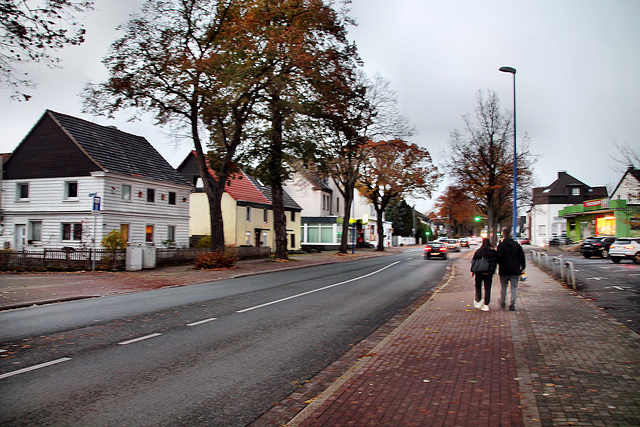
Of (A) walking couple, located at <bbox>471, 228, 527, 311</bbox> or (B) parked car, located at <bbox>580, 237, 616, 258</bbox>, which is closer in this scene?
(A) walking couple, located at <bbox>471, 228, 527, 311</bbox>

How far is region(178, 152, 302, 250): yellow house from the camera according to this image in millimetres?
44094

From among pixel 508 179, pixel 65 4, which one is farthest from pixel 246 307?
pixel 508 179

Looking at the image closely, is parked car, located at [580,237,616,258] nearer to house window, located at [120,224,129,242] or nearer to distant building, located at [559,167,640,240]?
distant building, located at [559,167,640,240]

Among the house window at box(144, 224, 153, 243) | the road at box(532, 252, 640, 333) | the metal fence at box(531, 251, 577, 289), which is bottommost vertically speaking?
the road at box(532, 252, 640, 333)

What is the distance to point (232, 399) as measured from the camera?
546cm

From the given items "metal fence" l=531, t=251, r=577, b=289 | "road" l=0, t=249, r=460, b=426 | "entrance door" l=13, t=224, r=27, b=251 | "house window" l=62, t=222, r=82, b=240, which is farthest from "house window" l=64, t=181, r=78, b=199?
"metal fence" l=531, t=251, r=577, b=289

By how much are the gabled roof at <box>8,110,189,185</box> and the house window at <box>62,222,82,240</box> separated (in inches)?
139

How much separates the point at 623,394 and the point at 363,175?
4796 centimetres

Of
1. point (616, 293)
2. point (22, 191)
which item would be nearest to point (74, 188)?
point (22, 191)

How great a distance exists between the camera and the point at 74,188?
3316 cm

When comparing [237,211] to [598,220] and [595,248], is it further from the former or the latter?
[598,220]

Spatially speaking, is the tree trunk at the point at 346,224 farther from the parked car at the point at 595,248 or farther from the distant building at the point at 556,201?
the distant building at the point at 556,201

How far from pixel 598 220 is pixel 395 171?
84.8 ft

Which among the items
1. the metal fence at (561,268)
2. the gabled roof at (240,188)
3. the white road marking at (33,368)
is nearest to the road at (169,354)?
the white road marking at (33,368)
